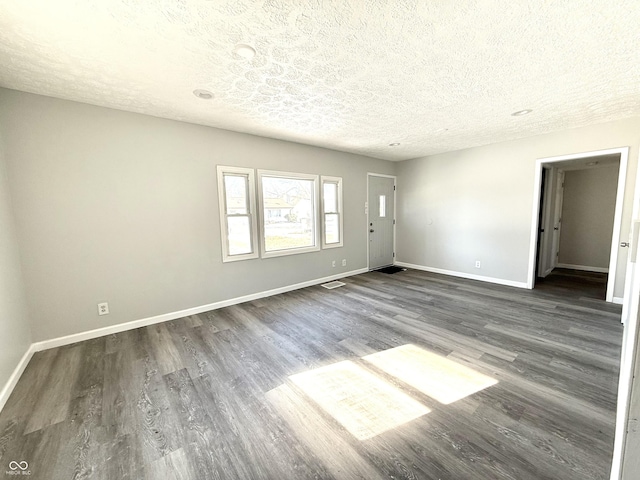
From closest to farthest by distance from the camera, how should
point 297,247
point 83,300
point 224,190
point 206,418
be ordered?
point 206,418
point 83,300
point 224,190
point 297,247

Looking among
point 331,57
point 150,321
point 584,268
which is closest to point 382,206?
point 331,57

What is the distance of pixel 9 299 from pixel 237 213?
90.8 inches

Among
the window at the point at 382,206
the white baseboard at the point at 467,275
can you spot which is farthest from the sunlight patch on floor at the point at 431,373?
the window at the point at 382,206

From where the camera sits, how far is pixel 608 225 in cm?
517

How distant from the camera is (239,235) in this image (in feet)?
12.3

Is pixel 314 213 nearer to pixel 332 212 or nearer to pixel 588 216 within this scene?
pixel 332 212

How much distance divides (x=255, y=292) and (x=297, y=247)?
1.06m

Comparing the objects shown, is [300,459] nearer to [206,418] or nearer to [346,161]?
[206,418]

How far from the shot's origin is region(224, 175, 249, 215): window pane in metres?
3.60

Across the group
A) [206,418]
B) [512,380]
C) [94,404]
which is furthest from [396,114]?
[94,404]

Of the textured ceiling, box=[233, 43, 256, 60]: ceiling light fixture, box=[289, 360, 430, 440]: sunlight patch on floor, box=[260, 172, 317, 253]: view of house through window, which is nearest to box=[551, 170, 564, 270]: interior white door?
the textured ceiling

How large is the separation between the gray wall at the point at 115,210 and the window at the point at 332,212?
133cm

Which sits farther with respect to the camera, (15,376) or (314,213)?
(314,213)

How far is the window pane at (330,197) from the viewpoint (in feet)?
15.6
